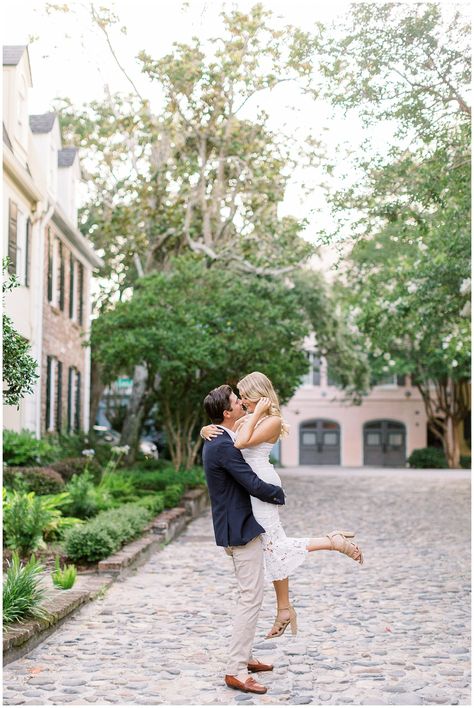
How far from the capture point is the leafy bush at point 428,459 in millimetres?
44906

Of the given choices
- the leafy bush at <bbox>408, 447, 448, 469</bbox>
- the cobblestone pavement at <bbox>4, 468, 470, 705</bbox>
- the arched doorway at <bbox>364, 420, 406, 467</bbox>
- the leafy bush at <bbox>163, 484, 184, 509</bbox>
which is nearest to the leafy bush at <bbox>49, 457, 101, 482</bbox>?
the leafy bush at <bbox>163, 484, 184, 509</bbox>

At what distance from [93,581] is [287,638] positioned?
258cm

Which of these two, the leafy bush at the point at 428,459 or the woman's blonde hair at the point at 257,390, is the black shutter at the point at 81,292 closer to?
the woman's blonde hair at the point at 257,390

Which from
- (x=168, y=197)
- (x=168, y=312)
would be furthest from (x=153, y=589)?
(x=168, y=197)

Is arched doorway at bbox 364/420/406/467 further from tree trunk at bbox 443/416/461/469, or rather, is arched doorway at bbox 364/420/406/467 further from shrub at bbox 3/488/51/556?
shrub at bbox 3/488/51/556

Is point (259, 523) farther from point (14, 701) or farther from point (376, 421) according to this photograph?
point (376, 421)

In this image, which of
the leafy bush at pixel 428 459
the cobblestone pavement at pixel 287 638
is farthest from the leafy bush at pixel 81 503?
the leafy bush at pixel 428 459

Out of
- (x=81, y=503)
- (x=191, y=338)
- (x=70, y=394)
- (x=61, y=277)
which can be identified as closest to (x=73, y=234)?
(x=61, y=277)

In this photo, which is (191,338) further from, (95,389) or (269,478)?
(95,389)

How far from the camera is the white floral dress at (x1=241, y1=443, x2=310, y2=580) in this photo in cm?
568

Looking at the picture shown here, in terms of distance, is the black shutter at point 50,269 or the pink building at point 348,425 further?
the pink building at point 348,425

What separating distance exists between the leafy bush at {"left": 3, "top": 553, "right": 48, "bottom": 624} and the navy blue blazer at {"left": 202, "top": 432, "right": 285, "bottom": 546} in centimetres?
185

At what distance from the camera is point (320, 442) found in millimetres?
51938

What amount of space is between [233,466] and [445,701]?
1.72 meters
